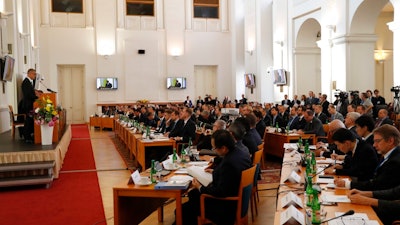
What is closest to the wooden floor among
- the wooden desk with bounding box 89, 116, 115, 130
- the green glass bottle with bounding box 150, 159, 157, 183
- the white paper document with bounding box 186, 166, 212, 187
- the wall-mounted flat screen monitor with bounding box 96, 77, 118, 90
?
the green glass bottle with bounding box 150, 159, 157, 183

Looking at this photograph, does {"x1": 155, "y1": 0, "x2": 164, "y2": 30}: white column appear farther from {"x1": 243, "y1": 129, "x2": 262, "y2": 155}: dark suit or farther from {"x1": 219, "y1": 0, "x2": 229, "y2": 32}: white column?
{"x1": 243, "y1": 129, "x2": 262, "y2": 155}: dark suit

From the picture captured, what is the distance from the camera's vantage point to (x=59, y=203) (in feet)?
21.3

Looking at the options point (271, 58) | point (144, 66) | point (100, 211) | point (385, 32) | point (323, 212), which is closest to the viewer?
point (323, 212)

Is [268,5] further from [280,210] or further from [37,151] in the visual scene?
[280,210]

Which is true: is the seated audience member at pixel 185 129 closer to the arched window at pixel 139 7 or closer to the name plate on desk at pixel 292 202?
the name plate on desk at pixel 292 202

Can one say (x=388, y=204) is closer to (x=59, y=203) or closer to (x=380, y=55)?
(x=59, y=203)

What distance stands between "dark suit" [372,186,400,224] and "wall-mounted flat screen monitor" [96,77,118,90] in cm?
1990

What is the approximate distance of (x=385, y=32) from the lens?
765 inches

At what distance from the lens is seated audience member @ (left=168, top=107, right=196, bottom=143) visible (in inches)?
345

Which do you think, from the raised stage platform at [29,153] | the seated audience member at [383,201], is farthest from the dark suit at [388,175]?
the raised stage platform at [29,153]

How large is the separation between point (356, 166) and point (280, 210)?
143 centimetres

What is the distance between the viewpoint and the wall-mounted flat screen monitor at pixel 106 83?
2225 centimetres

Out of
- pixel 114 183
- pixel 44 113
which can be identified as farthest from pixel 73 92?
pixel 114 183

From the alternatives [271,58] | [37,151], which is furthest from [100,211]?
[271,58]
